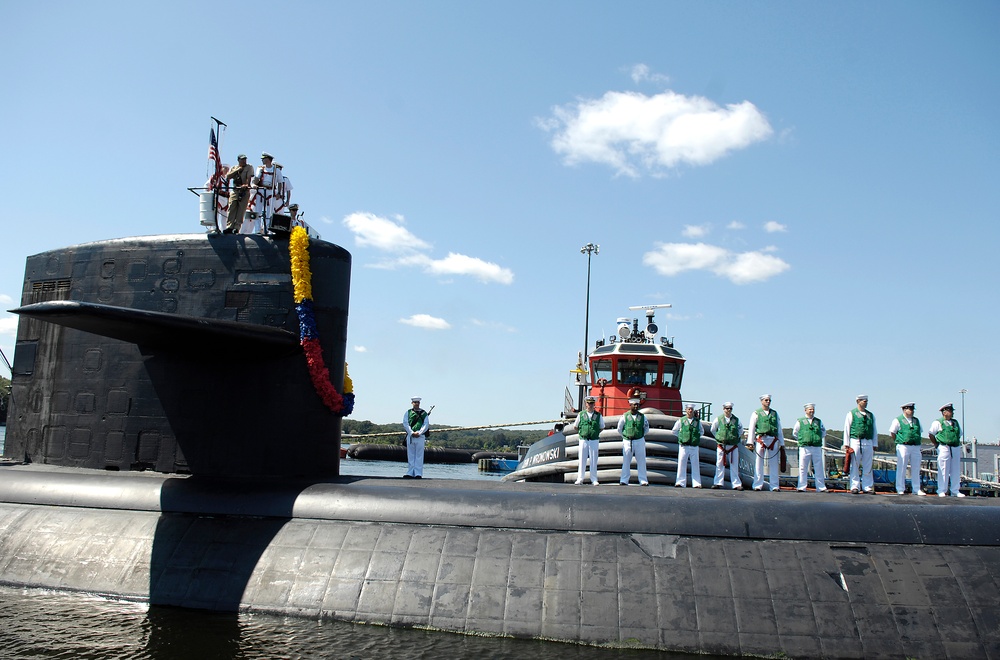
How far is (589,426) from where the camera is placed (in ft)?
35.3

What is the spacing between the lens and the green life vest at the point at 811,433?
10.1 metres

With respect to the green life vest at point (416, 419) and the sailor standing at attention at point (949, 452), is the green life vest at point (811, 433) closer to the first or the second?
the sailor standing at attention at point (949, 452)

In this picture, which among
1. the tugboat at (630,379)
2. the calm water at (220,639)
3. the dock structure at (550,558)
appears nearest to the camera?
the calm water at (220,639)

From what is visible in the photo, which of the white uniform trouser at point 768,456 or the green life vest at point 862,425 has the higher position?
the green life vest at point 862,425

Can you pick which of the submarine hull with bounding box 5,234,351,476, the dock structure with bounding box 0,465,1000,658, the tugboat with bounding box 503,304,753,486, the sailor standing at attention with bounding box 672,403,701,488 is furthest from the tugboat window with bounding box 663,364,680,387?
the submarine hull with bounding box 5,234,351,476

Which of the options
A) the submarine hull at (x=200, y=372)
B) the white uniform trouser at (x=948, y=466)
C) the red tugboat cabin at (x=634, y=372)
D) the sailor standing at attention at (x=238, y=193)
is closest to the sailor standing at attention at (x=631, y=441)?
the white uniform trouser at (x=948, y=466)

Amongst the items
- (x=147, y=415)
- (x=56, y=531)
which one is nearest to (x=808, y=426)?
(x=147, y=415)

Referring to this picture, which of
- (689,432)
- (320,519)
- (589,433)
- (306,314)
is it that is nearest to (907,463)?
(689,432)

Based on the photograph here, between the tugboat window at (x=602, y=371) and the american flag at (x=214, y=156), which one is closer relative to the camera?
the american flag at (x=214, y=156)

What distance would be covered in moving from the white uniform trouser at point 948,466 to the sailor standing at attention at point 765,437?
1867 mm

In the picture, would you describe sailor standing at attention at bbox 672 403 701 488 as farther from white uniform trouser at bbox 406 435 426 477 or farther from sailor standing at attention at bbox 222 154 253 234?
sailor standing at attention at bbox 222 154 253 234

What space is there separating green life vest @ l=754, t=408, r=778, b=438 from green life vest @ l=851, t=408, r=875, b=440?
0.93 m

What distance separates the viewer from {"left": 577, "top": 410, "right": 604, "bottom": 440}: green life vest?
10758mm

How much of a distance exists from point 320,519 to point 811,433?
638cm
